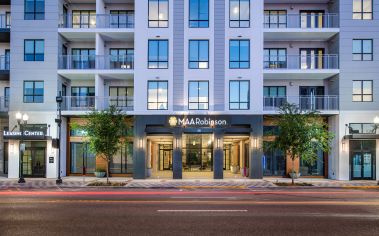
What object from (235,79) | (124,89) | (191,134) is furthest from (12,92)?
(235,79)

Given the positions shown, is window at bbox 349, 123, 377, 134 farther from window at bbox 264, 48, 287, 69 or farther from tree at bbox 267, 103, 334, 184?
window at bbox 264, 48, 287, 69

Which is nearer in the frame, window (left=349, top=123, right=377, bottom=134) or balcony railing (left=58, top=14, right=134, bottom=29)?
window (left=349, top=123, right=377, bottom=134)

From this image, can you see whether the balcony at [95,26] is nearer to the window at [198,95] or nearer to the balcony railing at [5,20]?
the balcony railing at [5,20]

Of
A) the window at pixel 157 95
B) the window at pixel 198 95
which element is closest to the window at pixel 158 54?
the window at pixel 157 95

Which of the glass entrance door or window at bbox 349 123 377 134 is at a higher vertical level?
window at bbox 349 123 377 134

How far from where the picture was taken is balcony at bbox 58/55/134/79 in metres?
29.2

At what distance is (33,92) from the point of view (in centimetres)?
2914

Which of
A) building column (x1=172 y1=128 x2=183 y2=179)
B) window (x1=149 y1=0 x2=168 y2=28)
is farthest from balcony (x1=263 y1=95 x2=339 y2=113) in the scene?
window (x1=149 y1=0 x2=168 y2=28)

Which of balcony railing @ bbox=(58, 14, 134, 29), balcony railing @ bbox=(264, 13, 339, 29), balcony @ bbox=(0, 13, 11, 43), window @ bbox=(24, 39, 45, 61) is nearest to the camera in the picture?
window @ bbox=(24, 39, 45, 61)

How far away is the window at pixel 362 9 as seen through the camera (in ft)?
95.1

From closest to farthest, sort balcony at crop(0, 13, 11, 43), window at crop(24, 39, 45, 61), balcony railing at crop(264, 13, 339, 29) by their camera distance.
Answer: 1. window at crop(24, 39, 45, 61)
2. balcony at crop(0, 13, 11, 43)
3. balcony railing at crop(264, 13, 339, 29)

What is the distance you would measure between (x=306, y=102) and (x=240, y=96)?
18.8ft

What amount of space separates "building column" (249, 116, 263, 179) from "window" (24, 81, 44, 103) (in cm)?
1668

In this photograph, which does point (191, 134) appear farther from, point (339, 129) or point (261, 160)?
point (339, 129)
